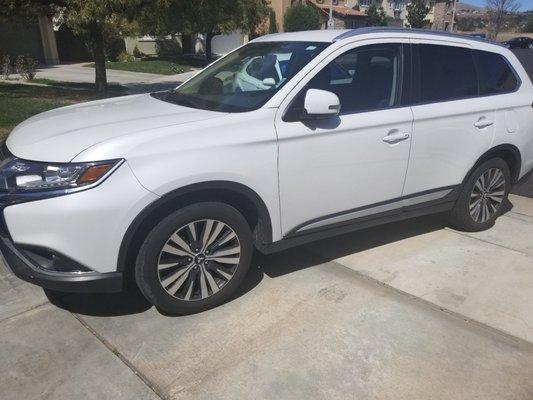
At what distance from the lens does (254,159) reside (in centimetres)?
322

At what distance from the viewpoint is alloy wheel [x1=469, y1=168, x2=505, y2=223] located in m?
4.67

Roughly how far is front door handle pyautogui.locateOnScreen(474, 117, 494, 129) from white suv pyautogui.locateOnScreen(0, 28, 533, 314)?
1.1 inches

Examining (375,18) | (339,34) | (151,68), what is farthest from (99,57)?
(375,18)

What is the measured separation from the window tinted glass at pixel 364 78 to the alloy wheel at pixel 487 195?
4.57ft

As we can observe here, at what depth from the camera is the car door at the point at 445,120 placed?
4016 mm

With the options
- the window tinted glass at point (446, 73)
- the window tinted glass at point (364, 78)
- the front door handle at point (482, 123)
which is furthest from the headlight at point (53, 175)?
the front door handle at point (482, 123)

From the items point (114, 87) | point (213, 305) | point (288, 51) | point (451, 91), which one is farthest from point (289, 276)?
point (114, 87)

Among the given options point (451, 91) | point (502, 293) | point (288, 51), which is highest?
point (288, 51)

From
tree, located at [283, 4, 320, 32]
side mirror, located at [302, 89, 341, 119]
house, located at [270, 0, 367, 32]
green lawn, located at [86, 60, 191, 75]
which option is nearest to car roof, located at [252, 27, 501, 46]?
side mirror, located at [302, 89, 341, 119]

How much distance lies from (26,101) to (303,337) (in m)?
9.72

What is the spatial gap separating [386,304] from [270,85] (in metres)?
1.72

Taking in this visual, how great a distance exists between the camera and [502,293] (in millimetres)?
3775

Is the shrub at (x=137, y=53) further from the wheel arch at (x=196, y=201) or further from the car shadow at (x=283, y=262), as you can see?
the wheel arch at (x=196, y=201)

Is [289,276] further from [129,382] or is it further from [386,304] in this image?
[129,382]
